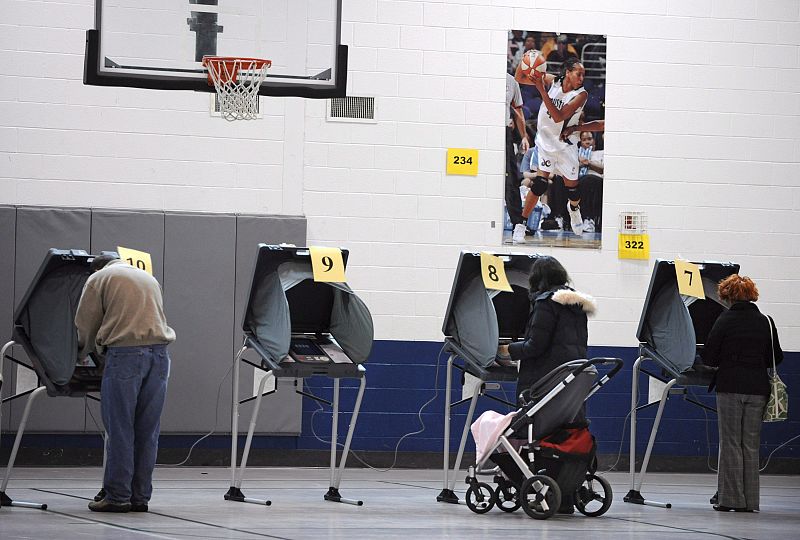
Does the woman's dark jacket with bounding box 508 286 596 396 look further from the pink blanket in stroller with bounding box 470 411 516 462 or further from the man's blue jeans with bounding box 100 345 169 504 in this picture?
the man's blue jeans with bounding box 100 345 169 504

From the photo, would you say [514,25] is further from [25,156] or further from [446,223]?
[25,156]

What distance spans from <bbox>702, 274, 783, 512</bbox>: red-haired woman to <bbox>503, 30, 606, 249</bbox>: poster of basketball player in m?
2.20

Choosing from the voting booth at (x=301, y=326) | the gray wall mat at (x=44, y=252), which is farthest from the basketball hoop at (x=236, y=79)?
the gray wall mat at (x=44, y=252)

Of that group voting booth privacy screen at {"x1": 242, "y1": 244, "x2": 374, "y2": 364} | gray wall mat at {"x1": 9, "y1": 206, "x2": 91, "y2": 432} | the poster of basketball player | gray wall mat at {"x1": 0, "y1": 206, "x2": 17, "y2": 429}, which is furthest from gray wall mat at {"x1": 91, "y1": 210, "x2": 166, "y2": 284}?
the poster of basketball player

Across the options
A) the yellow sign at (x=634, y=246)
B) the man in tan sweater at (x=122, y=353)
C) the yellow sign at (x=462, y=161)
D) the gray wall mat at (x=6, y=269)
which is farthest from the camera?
the yellow sign at (x=634, y=246)

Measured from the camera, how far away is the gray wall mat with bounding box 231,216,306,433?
8352 millimetres

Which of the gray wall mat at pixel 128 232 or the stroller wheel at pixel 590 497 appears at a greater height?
the gray wall mat at pixel 128 232

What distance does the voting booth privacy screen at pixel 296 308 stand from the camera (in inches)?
253

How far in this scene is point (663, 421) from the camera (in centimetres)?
896

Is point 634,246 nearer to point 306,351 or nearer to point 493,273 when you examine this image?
point 493,273

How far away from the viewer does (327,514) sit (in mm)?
6051

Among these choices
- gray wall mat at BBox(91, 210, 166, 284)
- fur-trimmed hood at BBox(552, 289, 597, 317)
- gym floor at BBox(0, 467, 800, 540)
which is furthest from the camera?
gray wall mat at BBox(91, 210, 166, 284)

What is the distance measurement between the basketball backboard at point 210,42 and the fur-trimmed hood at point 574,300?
1680mm

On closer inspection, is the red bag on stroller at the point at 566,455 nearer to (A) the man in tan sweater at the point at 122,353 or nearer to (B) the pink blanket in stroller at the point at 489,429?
(B) the pink blanket in stroller at the point at 489,429
